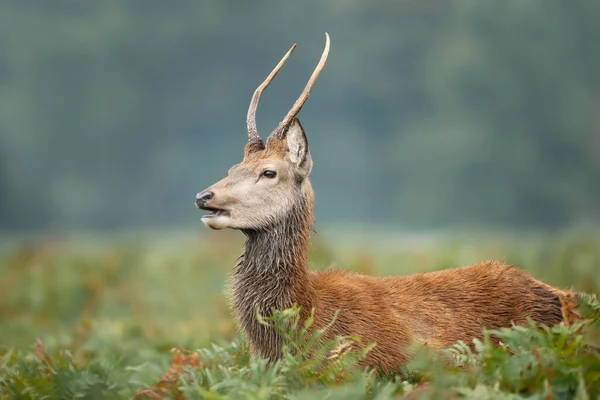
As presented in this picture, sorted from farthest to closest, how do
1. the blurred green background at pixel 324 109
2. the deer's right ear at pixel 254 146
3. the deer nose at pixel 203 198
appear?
the blurred green background at pixel 324 109 → the deer's right ear at pixel 254 146 → the deer nose at pixel 203 198

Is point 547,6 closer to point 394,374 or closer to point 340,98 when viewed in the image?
point 340,98

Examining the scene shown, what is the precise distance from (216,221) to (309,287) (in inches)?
30.3

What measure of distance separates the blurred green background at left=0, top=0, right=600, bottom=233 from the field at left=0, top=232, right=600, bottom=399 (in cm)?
1367

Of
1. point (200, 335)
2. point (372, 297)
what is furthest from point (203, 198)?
point (200, 335)

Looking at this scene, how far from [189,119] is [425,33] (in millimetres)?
10976

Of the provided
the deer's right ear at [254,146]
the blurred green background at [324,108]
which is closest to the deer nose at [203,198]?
the deer's right ear at [254,146]

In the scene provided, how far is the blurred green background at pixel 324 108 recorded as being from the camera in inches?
1293

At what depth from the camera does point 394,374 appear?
5605 mm

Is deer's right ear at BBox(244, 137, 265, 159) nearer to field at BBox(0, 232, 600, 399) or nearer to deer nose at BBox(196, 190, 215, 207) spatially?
deer nose at BBox(196, 190, 215, 207)

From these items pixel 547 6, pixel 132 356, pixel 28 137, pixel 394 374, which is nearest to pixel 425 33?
pixel 547 6

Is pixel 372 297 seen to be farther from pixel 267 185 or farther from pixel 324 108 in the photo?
pixel 324 108

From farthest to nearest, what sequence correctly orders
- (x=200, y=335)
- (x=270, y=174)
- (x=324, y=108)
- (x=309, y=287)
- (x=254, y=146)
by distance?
1. (x=324, y=108)
2. (x=200, y=335)
3. (x=254, y=146)
4. (x=270, y=174)
5. (x=309, y=287)

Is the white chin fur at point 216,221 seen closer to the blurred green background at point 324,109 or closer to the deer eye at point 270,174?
the deer eye at point 270,174

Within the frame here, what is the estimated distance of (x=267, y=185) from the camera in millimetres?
6023
